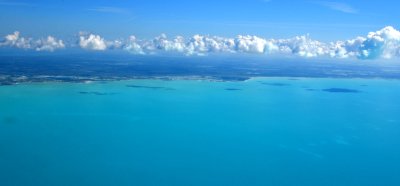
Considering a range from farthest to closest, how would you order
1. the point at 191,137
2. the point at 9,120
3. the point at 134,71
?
the point at 134,71 < the point at 9,120 < the point at 191,137

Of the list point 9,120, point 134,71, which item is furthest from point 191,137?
point 134,71

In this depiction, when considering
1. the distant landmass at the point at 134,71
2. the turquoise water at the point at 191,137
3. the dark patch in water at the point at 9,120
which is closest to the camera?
the turquoise water at the point at 191,137

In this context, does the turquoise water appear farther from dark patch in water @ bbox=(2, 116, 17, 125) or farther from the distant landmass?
the distant landmass

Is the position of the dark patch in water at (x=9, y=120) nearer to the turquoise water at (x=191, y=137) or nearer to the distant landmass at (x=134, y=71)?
the turquoise water at (x=191, y=137)

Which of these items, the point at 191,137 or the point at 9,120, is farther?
the point at 9,120

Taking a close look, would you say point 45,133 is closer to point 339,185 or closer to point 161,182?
point 161,182

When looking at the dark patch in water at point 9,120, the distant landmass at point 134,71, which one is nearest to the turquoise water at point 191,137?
the dark patch in water at point 9,120

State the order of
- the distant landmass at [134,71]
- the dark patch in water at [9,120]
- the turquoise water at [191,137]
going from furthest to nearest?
1. the distant landmass at [134,71]
2. the dark patch in water at [9,120]
3. the turquoise water at [191,137]

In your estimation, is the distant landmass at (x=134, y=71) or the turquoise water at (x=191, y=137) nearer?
the turquoise water at (x=191, y=137)

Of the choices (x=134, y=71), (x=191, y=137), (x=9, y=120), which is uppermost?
(x=134, y=71)

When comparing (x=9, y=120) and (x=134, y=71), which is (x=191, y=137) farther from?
(x=134, y=71)
